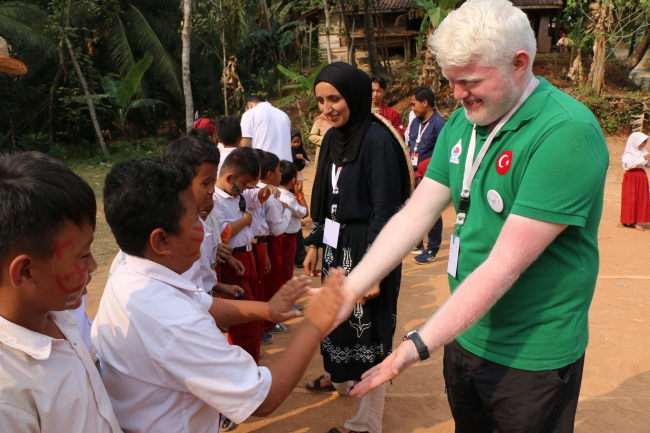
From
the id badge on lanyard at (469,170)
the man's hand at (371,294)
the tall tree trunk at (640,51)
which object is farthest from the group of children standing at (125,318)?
the tall tree trunk at (640,51)

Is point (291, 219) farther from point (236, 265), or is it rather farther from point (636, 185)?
point (636, 185)

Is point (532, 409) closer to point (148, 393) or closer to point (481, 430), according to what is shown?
point (481, 430)

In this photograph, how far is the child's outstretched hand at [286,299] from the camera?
2.00m

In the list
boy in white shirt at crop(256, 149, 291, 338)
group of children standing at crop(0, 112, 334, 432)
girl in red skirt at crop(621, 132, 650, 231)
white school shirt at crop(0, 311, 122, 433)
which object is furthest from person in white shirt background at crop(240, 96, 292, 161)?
girl in red skirt at crop(621, 132, 650, 231)

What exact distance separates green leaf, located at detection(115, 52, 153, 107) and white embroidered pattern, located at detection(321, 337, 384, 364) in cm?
1224

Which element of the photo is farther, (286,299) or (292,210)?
(292,210)

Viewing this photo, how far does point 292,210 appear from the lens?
510 cm

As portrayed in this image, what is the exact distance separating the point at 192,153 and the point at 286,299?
4.43 ft

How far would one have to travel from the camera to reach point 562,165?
1613 millimetres

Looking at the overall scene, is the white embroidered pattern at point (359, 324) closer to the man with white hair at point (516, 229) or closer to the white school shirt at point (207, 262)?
the white school shirt at point (207, 262)

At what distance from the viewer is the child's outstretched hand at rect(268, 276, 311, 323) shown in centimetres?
200

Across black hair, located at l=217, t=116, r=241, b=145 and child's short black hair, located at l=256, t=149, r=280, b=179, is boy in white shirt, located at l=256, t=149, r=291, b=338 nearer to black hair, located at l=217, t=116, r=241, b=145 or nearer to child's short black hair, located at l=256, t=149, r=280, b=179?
child's short black hair, located at l=256, t=149, r=280, b=179

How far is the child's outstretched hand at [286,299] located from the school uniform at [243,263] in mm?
1664

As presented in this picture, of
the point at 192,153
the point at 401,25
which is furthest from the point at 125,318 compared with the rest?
the point at 401,25
